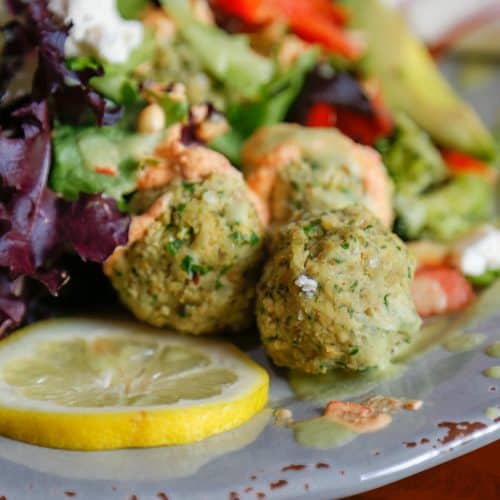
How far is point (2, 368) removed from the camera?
2.14 m

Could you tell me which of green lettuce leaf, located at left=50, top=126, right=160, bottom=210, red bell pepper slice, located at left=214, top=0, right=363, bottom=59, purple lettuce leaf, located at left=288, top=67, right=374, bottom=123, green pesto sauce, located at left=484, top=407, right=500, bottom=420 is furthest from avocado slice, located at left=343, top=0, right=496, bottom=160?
green pesto sauce, located at left=484, top=407, right=500, bottom=420

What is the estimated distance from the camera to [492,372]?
6.97 feet

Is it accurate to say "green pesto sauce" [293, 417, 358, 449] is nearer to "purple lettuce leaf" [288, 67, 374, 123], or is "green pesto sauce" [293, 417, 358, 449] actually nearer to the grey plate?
the grey plate

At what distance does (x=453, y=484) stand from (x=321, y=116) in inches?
67.1

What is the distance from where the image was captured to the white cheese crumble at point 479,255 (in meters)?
2.79

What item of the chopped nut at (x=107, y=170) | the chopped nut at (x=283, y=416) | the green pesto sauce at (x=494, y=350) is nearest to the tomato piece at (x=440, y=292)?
the green pesto sauce at (x=494, y=350)

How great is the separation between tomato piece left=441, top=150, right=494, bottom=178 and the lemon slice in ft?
5.46

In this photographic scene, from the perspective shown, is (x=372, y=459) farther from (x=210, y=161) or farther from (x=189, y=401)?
(x=210, y=161)

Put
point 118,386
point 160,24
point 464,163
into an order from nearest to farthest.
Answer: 1. point 118,386
2. point 160,24
3. point 464,163

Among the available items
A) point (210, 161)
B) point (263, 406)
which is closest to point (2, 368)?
point (263, 406)

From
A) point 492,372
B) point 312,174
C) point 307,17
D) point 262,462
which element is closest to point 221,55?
point 307,17

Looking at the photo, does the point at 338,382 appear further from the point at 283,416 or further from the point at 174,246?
the point at 174,246

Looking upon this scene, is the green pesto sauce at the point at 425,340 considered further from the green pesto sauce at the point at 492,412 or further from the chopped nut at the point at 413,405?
the green pesto sauce at the point at 492,412

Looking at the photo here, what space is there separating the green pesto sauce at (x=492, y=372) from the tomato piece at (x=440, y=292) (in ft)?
1.71
